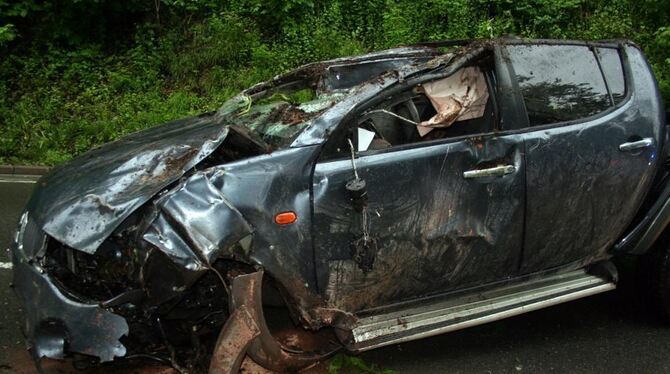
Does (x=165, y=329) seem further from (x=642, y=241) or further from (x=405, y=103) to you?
(x=642, y=241)

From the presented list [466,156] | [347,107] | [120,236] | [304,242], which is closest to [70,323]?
[120,236]

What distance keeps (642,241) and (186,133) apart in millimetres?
2779

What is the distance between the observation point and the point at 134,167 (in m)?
3.23

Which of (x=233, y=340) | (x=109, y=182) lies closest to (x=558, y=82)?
(x=233, y=340)

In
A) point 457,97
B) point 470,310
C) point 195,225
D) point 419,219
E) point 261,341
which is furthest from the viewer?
point 457,97

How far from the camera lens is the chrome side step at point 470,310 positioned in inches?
126

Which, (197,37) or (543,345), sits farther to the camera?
(197,37)

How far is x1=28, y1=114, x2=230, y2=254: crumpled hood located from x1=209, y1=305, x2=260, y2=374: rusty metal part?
69 centimetres

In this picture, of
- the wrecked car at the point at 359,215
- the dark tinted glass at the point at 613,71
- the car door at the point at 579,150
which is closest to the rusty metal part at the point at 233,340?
the wrecked car at the point at 359,215

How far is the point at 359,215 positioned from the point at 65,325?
1434 mm

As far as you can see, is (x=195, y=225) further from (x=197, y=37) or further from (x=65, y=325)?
(x=197, y=37)

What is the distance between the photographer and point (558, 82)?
372 centimetres

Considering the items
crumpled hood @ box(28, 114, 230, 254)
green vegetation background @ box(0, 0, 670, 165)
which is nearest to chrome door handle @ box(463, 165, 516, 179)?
crumpled hood @ box(28, 114, 230, 254)

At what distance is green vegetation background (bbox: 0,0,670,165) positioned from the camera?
964 centimetres
